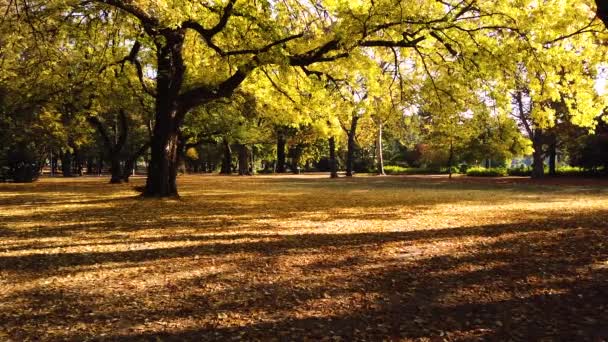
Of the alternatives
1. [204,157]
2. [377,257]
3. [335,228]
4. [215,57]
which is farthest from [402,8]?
[204,157]

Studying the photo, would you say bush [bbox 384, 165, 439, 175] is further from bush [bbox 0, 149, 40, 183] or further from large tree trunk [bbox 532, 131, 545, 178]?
bush [bbox 0, 149, 40, 183]

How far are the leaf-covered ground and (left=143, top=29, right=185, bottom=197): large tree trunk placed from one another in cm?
653

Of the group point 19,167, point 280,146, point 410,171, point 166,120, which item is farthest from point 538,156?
point 19,167

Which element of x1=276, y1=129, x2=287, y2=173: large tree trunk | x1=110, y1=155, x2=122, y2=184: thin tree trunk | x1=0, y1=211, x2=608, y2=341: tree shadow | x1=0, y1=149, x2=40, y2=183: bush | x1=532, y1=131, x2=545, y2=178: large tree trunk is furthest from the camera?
x1=276, y1=129, x2=287, y2=173: large tree trunk

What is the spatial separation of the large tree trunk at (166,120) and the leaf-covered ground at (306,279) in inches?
257

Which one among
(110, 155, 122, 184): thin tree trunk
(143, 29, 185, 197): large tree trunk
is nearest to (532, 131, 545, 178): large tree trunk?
Result: (143, 29, 185, 197): large tree trunk

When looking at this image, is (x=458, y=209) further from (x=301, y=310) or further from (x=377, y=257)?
(x=301, y=310)

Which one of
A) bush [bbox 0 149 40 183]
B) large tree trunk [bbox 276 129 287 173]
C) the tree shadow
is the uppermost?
large tree trunk [bbox 276 129 287 173]

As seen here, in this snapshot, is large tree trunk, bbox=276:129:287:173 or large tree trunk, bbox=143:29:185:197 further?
large tree trunk, bbox=276:129:287:173

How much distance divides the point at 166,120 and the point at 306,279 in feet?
44.7

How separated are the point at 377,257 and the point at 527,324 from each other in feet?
10.6

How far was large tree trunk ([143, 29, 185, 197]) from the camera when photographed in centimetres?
1820

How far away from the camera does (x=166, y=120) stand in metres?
18.3

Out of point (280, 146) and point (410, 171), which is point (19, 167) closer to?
point (280, 146)
